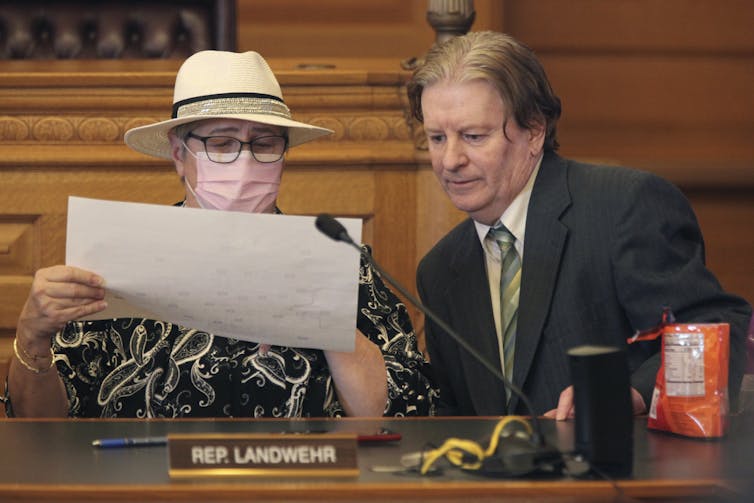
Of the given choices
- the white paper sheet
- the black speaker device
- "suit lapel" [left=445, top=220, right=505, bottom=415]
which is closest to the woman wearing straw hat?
"suit lapel" [left=445, top=220, right=505, bottom=415]

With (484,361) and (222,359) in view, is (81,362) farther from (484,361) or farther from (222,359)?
(484,361)

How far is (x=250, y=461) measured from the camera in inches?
54.0

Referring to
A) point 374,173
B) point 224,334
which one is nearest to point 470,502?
point 224,334

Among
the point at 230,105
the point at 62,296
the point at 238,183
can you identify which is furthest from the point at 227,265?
the point at 230,105

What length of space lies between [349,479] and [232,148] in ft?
2.92

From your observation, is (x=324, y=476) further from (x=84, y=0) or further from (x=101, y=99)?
(x=84, y=0)

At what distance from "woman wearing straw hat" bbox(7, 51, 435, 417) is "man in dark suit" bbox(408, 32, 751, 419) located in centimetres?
17

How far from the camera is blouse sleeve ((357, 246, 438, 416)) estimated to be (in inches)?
78.7

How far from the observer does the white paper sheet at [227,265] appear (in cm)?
167

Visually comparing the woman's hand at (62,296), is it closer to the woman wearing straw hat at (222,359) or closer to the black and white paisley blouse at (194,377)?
the woman wearing straw hat at (222,359)

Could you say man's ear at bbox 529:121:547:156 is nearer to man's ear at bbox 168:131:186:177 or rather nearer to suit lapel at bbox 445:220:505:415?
suit lapel at bbox 445:220:505:415

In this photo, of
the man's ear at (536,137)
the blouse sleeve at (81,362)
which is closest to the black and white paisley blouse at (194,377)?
the blouse sleeve at (81,362)

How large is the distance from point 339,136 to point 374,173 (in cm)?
13

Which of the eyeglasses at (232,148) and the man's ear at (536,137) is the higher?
the man's ear at (536,137)
